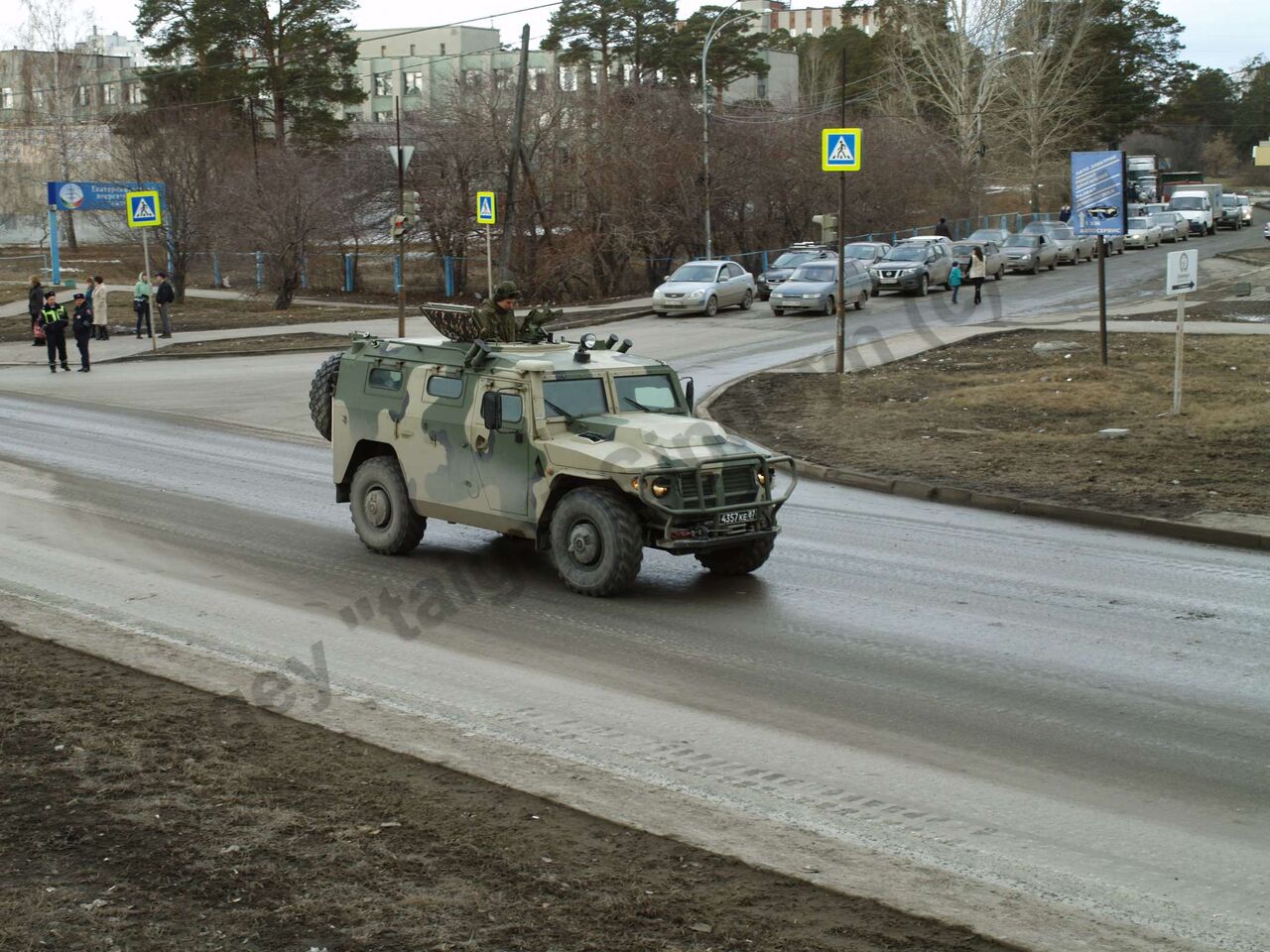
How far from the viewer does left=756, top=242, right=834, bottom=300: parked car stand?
1729 inches

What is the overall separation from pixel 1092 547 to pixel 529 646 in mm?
6202

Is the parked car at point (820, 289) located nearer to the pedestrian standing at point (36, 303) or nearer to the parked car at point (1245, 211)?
the pedestrian standing at point (36, 303)

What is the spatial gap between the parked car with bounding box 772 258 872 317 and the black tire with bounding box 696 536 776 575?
27163 millimetres

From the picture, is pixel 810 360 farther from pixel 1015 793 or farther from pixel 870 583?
pixel 1015 793

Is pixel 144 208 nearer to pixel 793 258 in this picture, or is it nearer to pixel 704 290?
pixel 704 290

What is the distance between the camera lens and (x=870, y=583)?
1185 centimetres

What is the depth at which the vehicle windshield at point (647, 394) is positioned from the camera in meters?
11.9

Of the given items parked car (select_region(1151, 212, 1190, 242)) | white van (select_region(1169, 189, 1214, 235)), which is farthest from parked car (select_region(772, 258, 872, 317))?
white van (select_region(1169, 189, 1214, 235))

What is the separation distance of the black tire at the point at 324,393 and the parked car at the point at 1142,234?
51384 millimetres

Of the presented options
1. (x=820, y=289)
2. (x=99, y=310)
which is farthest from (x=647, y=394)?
(x=820, y=289)

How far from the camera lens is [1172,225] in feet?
212

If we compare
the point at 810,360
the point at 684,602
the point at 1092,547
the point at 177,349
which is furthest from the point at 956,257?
the point at 684,602

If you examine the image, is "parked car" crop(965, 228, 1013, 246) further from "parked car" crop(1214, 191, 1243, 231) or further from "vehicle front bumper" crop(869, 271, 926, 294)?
"parked car" crop(1214, 191, 1243, 231)

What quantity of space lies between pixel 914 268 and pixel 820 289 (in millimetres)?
5748
